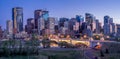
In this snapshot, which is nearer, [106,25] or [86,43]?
[86,43]

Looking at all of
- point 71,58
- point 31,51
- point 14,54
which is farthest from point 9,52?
point 71,58

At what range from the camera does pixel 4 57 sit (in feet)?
91.5

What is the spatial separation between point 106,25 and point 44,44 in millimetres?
49465

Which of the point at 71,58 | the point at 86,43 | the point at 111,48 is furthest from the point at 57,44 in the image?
the point at 71,58

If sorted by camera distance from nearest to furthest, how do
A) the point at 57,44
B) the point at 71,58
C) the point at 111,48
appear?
the point at 71,58 < the point at 111,48 < the point at 57,44

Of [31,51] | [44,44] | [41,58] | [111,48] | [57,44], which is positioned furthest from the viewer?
[57,44]

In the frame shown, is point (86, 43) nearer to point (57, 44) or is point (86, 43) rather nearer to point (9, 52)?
point (57, 44)

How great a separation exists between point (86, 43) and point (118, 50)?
2961 cm

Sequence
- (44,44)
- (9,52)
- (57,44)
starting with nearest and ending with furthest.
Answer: (9,52)
(44,44)
(57,44)

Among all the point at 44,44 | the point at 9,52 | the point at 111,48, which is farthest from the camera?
the point at 44,44

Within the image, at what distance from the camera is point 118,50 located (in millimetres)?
32344

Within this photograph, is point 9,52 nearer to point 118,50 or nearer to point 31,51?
point 31,51

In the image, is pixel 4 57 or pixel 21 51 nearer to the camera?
pixel 4 57

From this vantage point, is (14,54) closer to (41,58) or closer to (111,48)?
(41,58)
